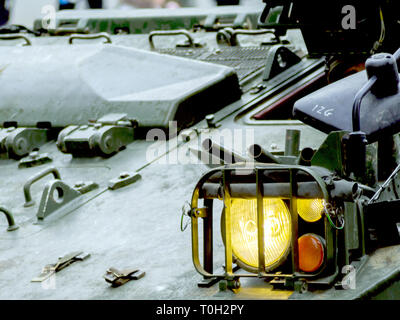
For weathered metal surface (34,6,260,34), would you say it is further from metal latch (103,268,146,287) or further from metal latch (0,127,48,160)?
metal latch (103,268,146,287)

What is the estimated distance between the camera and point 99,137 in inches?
170

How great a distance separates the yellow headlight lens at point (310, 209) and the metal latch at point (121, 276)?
0.59 meters

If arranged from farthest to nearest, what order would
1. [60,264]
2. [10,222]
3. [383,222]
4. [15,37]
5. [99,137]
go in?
1. [15,37]
2. [99,137]
3. [10,222]
4. [60,264]
5. [383,222]

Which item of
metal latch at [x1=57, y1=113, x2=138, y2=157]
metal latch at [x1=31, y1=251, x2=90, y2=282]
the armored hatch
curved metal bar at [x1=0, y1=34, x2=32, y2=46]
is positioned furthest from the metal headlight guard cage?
curved metal bar at [x1=0, y1=34, x2=32, y2=46]

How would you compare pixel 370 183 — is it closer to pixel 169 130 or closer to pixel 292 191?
pixel 292 191

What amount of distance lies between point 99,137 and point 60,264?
1.13 meters

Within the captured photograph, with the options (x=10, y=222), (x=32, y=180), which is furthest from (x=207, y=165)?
(x=10, y=222)

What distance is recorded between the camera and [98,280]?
315cm

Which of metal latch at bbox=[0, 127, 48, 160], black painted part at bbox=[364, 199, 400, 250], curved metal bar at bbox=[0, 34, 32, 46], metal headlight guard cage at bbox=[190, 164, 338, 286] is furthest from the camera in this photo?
curved metal bar at bbox=[0, 34, 32, 46]

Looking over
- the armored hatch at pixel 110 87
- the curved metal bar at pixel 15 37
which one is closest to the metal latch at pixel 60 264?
the armored hatch at pixel 110 87

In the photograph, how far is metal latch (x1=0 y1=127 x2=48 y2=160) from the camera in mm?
4535

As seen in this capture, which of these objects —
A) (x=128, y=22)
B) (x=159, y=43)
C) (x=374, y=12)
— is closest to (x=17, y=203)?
(x=374, y=12)

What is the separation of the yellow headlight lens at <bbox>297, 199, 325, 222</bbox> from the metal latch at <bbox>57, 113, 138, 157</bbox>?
1632mm

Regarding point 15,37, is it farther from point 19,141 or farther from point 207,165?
point 207,165
